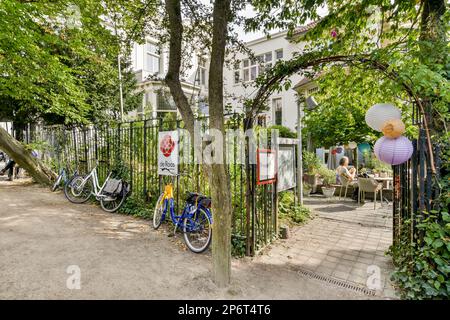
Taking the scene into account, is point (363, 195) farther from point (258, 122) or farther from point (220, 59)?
point (220, 59)

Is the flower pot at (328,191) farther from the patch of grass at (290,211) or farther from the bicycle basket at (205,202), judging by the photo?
the bicycle basket at (205,202)

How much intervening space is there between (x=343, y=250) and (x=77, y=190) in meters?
7.14

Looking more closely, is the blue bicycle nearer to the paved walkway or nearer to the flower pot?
the paved walkway

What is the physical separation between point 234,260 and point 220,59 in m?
2.85

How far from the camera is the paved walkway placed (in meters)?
3.46

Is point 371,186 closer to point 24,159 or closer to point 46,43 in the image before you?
point 46,43

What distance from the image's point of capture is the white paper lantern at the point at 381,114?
319 cm

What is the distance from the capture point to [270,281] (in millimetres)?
3270

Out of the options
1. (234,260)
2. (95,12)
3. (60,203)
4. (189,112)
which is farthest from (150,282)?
(95,12)

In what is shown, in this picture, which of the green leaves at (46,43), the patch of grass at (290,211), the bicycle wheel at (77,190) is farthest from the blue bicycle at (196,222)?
the bicycle wheel at (77,190)

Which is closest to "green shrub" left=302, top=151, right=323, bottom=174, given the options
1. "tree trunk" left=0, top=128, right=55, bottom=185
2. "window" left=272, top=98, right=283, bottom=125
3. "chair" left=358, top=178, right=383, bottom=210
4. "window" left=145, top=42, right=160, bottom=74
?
"chair" left=358, top=178, right=383, bottom=210

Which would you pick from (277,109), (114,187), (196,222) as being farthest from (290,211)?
(277,109)

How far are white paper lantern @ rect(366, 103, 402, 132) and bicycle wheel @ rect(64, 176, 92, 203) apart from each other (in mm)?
7268

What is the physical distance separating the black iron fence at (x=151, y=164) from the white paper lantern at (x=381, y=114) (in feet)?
5.41
